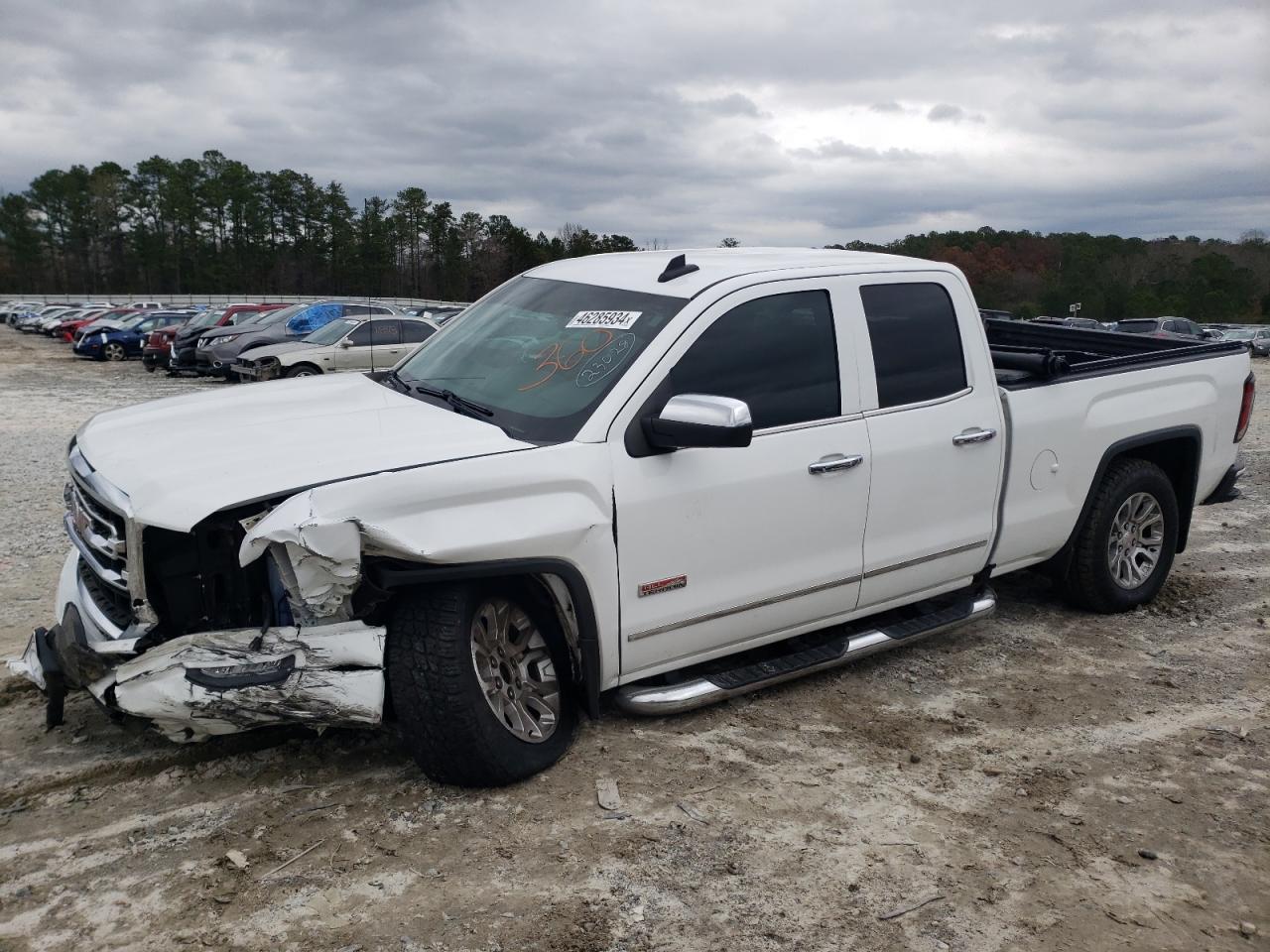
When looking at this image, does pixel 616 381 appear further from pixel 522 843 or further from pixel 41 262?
pixel 41 262

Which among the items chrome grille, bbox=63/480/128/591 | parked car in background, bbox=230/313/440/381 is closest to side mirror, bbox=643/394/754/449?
chrome grille, bbox=63/480/128/591

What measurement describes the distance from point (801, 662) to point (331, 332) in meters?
17.6

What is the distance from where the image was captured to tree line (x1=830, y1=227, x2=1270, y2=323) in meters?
63.0

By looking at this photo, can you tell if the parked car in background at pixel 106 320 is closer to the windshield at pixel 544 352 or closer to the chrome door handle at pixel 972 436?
the windshield at pixel 544 352

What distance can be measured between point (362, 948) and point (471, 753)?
767 mm

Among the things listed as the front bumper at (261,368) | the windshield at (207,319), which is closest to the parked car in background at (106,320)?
the windshield at (207,319)

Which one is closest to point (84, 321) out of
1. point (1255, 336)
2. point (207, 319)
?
point (207, 319)

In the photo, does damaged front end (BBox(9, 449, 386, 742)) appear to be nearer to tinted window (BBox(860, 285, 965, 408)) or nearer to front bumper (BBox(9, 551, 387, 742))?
front bumper (BBox(9, 551, 387, 742))

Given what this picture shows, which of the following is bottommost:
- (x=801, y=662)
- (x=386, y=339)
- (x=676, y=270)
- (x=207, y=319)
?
(x=801, y=662)

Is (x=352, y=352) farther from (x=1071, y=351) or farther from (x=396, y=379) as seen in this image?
(x=396, y=379)

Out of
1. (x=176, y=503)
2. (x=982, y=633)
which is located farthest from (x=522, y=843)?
(x=982, y=633)

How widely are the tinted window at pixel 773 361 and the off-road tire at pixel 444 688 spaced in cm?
119

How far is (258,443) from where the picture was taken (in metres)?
3.64

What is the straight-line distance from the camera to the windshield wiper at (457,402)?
13.2ft
